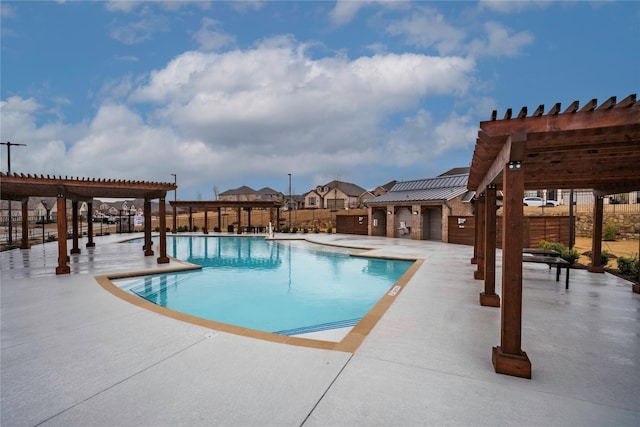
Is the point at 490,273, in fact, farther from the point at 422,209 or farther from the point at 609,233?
the point at 609,233

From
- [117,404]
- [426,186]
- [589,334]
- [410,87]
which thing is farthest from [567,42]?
[117,404]

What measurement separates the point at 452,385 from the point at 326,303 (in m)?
4.90

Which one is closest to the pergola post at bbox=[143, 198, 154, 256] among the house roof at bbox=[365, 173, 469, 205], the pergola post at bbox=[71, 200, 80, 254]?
the pergola post at bbox=[71, 200, 80, 254]

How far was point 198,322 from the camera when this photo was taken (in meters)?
5.03

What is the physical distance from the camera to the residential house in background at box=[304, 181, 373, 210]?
2233 inches

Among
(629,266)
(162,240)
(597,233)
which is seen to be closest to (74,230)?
(162,240)

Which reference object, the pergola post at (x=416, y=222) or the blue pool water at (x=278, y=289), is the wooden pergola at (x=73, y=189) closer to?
the blue pool water at (x=278, y=289)

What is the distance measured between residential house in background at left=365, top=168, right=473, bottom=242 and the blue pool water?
8448 millimetres

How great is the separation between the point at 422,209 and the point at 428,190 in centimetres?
248

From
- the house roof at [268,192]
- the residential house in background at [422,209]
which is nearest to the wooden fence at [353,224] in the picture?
the residential house in background at [422,209]

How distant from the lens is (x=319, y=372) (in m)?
3.36

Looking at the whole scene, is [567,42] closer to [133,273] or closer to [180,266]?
[180,266]

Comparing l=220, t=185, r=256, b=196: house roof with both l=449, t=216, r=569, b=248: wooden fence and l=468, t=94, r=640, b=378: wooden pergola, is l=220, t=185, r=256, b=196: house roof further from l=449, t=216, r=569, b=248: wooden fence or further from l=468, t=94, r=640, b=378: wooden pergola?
l=468, t=94, r=640, b=378: wooden pergola

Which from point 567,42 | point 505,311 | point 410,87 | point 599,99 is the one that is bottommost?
point 505,311
